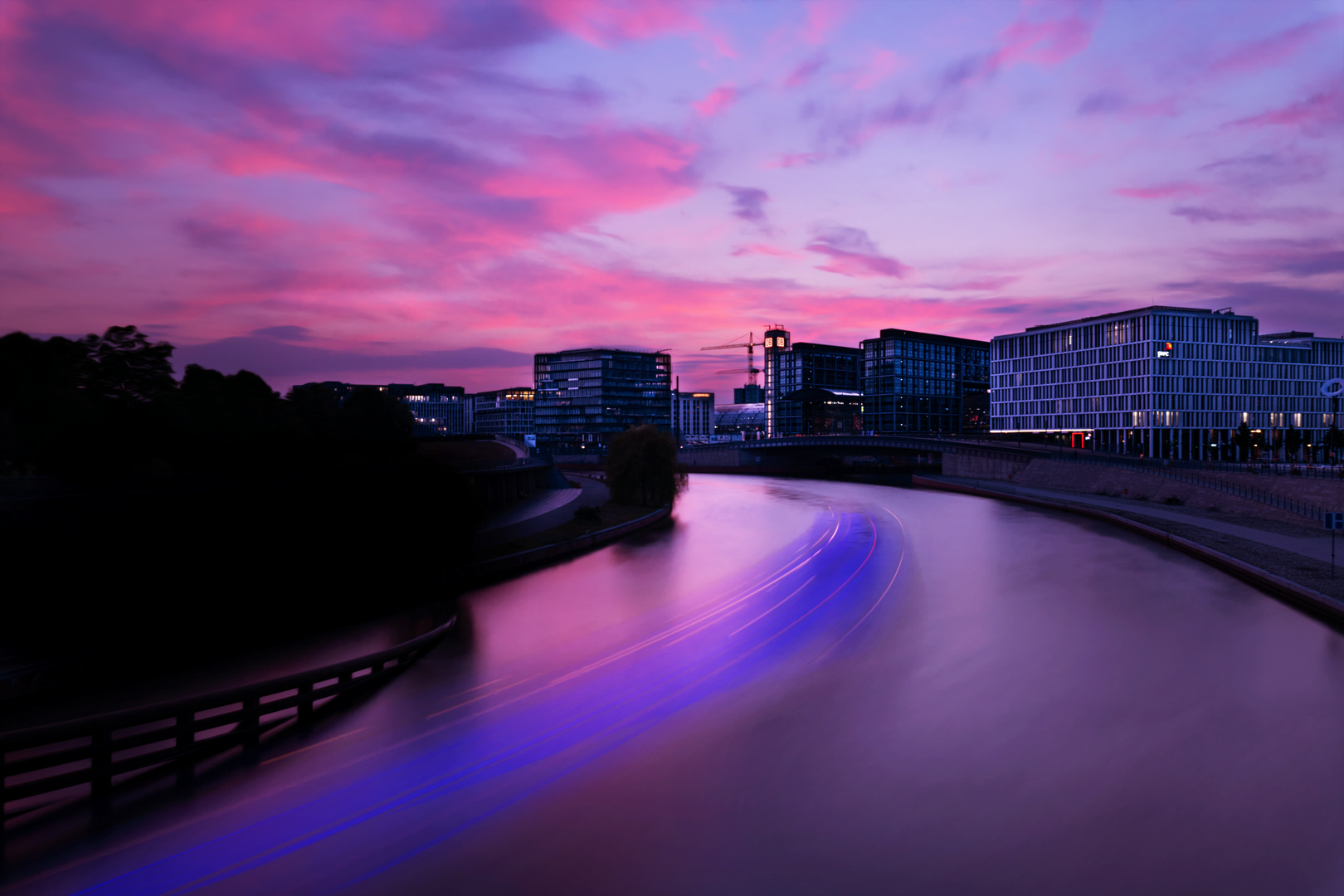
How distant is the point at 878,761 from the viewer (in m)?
15.5

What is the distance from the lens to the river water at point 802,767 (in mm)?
11492

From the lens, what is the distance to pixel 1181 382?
105500 millimetres

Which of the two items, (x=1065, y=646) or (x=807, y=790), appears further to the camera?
(x=1065, y=646)

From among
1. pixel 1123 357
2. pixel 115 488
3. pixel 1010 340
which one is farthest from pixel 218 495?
pixel 1010 340

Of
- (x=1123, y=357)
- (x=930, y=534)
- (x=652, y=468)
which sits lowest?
(x=930, y=534)

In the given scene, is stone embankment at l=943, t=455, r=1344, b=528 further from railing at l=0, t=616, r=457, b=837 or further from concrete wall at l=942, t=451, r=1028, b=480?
railing at l=0, t=616, r=457, b=837

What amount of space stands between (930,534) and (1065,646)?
90.3 feet

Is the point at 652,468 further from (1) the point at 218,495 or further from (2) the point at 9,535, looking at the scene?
(2) the point at 9,535

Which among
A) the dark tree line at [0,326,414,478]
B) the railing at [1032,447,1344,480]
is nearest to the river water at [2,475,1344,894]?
the dark tree line at [0,326,414,478]

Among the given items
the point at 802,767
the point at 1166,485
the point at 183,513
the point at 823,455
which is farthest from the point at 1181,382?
the point at 183,513

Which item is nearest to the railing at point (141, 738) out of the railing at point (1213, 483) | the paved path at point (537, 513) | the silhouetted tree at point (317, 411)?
the paved path at point (537, 513)

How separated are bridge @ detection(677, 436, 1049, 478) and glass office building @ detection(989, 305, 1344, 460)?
24795 mm

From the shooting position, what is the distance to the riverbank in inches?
1073

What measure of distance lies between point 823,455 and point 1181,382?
183ft
